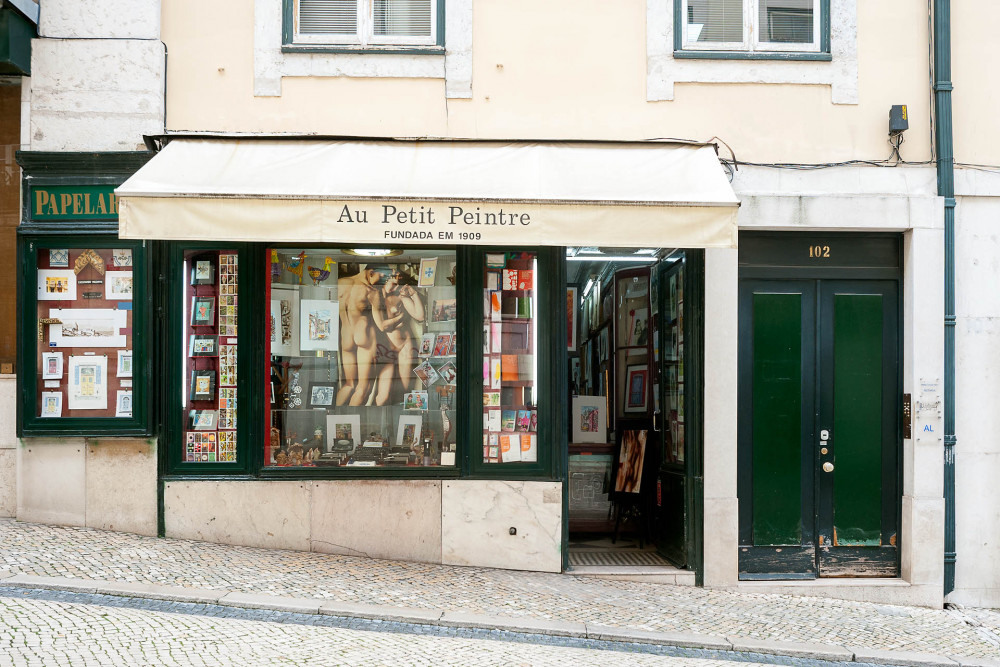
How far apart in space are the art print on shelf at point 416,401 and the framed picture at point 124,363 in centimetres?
232

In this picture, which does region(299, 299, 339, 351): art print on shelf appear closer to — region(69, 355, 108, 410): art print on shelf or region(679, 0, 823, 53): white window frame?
region(69, 355, 108, 410): art print on shelf

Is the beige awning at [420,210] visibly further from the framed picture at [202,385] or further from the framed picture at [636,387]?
the framed picture at [636,387]

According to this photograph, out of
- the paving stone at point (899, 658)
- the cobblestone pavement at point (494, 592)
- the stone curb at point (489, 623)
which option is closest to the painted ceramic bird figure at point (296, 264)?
the cobblestone pavement at point (494, 592)

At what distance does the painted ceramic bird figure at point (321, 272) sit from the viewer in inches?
→ 295

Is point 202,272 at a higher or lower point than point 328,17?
lower

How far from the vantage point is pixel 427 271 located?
7547mm

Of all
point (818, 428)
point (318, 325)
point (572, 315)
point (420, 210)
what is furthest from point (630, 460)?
point (420, 210)

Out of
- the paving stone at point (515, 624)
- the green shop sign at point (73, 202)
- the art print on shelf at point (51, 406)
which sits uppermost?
the green shop sign at point (73, 202)

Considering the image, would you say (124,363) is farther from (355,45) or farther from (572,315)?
(572,315)

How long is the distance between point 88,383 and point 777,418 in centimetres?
594

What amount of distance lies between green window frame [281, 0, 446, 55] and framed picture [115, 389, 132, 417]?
3.21 m

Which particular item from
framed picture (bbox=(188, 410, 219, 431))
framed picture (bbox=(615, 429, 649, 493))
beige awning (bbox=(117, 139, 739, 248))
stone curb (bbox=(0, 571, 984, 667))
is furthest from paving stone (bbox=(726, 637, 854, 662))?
framed picture (bbox=(188, 410, 219, 431))

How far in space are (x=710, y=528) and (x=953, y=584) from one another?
2.18m

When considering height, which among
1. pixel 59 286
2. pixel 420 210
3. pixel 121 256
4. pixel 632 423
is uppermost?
pixel 420 210
